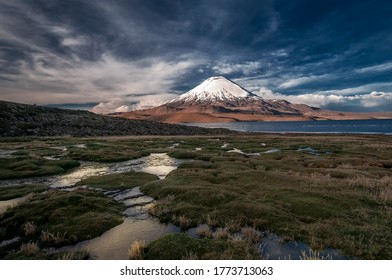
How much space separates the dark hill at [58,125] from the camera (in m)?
97.3

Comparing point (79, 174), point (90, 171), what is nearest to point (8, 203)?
point (79, 174)

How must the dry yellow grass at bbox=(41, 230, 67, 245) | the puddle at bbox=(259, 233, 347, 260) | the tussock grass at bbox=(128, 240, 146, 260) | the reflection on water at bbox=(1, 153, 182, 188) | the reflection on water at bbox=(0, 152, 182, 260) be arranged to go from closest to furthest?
the tussock grass at bbox=(128, 240, 146, 260) → the puddle at bbox=(259, 233, 347, 260) → the reflection on water at bbox=(0, 152, 182, 260) → the dry yellow grass at bbox=(41, 230, 67, 245) → the reflection on water at bbox=(1, 153, 182, 188)

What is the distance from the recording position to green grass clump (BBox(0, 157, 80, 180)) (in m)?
32.4

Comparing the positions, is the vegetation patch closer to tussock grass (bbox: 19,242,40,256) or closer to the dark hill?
tussock grass (bbox: 19,242,40,256)

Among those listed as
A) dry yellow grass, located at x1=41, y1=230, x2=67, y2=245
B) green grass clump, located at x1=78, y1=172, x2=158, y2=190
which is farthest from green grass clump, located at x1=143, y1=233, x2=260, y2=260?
green grass clump, located at x1=78, y1=172, x2=158, y2=190

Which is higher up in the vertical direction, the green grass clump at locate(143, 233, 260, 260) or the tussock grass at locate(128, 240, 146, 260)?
the green grass clump at locate(143, 233, 260, 260)

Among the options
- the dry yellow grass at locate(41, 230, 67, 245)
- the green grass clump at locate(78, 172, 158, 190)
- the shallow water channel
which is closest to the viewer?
the shallow water channel

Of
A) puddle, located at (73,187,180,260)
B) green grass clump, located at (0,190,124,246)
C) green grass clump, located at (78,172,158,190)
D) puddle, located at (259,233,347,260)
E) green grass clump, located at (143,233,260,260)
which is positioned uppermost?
green grass clump, located at (143,233,260,260)

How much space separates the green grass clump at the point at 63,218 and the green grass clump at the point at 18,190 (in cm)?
347

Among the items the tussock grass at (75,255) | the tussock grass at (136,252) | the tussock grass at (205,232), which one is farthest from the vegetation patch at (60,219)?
the tussock grass at (205,232)

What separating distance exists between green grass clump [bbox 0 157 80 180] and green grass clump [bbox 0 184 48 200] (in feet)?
23.1

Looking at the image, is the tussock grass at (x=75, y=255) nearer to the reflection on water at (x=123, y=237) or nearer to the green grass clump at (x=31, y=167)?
the reflection on water at (x=123, y=237)

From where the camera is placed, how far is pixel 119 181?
95.4 ft

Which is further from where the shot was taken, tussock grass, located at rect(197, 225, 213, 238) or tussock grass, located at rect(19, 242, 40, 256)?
tussock grass, located at rect(197, 225, 213, 238)
